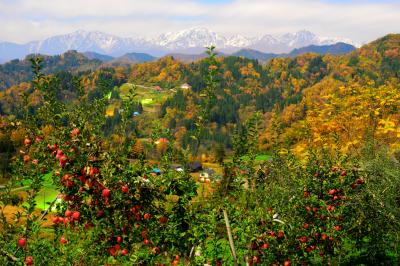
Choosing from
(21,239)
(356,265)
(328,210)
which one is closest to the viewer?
(21,239)

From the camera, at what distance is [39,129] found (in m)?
7.14

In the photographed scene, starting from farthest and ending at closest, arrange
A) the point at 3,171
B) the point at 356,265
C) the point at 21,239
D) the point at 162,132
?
the point at 3,171 < the point at 356,265 < the point at 162,132 < the point at 21,239

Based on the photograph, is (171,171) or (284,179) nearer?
(171,171)

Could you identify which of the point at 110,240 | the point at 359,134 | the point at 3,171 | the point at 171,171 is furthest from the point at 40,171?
the point at 3,171

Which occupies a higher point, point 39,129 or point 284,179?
point 39,129

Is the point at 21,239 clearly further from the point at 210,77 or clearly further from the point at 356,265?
the point at 356,265

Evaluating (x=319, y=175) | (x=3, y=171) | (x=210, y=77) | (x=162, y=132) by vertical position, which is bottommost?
(x=3, y=171)

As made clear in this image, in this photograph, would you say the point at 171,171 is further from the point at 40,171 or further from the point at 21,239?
the point at 21,239

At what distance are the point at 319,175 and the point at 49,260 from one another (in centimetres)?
796

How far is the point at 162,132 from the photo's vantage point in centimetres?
756

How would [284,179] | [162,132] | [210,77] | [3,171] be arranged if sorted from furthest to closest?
[3,171]
[284,179]
[162,132]
[210,77]

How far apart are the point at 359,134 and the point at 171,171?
2037cm

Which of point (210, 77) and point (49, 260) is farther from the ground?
point (210, 77)

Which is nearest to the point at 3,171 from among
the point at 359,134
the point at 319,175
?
the point at 359,134
